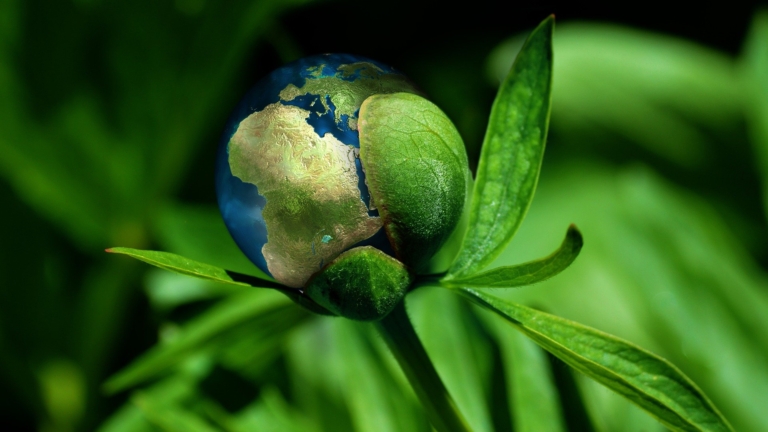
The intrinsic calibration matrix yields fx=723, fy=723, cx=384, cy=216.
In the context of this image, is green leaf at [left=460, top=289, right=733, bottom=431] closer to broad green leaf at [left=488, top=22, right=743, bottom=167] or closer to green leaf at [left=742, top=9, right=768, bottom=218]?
green leaf at [left=742, top=9, right=768, bottom=218]

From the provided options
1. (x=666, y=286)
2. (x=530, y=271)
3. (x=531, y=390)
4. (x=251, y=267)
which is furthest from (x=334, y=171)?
(x=666, y=286)

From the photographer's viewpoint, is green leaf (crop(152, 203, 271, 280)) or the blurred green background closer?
the blurred green background

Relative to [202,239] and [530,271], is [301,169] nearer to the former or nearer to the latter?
[530,271]

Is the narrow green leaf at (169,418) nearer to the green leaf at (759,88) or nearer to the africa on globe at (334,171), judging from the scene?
the africa on globe at (334,171)

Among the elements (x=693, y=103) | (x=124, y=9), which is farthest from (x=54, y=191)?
(x=693, y=103)

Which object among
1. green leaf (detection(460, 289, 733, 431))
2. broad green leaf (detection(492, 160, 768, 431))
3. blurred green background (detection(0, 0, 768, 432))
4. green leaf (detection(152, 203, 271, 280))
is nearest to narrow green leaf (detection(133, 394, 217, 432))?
blurred green background (detection(0, 0, 768, 432))

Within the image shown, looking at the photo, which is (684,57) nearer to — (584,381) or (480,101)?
(480,101)

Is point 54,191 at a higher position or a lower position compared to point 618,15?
lower
